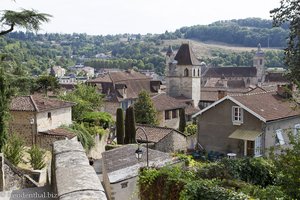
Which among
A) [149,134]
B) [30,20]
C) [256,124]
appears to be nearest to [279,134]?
[256,124]

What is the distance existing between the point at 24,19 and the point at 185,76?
5374 cm

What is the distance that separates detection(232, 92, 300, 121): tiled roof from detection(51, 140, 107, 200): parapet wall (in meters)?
21.5

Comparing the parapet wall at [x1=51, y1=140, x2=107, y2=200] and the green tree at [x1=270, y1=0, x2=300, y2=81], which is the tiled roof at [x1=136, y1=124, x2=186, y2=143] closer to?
the green tree at [x1=270, y1=0, x2=300, y2=81]

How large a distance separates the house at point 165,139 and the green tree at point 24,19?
15.7 meters

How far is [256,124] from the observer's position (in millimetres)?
25766

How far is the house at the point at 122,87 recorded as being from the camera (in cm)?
5656

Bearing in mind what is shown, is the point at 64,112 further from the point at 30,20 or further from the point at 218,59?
the point at 218,59

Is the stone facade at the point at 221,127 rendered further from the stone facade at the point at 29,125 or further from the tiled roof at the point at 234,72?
the tiled roof at the point at 234,72

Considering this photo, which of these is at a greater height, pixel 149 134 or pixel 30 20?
pixel 30 20

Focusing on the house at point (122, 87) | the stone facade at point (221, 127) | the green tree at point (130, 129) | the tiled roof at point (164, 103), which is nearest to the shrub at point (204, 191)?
the stone facade at point (221, 127)

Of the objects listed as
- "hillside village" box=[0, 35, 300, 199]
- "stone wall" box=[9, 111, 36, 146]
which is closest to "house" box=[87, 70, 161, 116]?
"hillside village" box=[0, 35, 300, 199]

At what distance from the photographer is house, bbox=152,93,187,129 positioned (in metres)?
48.1

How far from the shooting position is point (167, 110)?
161ft

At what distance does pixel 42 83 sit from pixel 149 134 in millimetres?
20357
